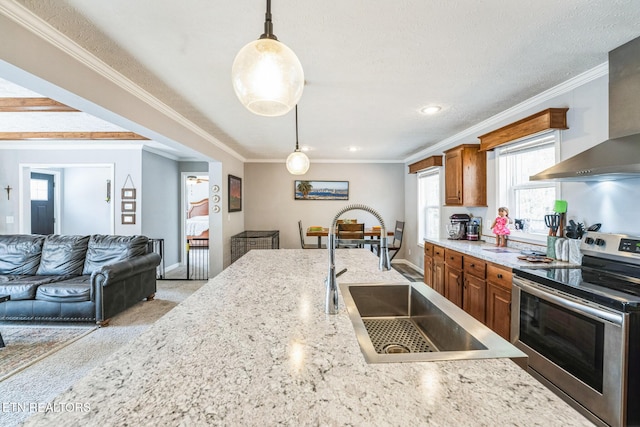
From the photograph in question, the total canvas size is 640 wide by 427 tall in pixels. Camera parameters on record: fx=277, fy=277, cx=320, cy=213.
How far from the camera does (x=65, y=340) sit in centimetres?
278

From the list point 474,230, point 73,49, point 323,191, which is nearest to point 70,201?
point 323,191

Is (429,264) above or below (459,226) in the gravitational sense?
below

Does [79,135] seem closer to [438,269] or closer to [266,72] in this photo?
[266,72]

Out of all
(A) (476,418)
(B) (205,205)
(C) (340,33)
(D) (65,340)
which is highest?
(C) (340,33)

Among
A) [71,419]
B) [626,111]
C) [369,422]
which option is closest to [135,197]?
[71,419]

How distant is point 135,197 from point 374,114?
14.2 feet

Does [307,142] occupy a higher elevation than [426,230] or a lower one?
higher

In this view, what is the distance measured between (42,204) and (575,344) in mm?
8411

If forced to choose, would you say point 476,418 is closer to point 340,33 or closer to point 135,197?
point 340,33

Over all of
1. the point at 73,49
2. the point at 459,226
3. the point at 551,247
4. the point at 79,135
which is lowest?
the point at 551,247

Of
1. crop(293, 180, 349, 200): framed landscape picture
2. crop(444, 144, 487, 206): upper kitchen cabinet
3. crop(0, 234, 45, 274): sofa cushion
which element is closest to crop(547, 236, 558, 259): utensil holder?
crop(444, 144, 487, 206): upper kitchen cabinet

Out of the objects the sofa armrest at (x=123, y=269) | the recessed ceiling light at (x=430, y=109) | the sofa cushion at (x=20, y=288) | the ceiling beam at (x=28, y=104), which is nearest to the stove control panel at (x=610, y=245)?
the recessed ceiling light at (x=430, y=109)

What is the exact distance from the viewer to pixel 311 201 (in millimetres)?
6449

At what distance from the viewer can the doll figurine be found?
304 cm
